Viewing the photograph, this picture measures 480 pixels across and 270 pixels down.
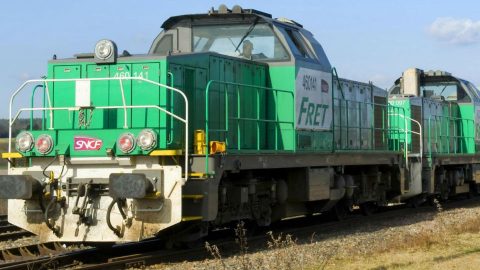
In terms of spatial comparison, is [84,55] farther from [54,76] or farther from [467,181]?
[467,181]

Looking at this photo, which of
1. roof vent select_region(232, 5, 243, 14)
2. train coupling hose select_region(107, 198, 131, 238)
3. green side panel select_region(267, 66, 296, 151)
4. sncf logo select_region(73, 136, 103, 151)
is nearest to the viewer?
train coupling hose select_region(107, 198, 131, 238)

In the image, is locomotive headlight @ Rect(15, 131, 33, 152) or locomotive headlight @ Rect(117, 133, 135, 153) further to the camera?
locomotive headlight @ Rect(15, 131, 33, 152)

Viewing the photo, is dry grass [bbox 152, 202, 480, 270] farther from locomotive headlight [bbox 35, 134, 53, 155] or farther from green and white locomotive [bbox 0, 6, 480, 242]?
locomotive headlight [bbox 35, 134, 53, 155]

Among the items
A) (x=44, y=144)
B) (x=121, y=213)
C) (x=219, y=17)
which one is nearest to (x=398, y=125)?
(x=219, y=17)

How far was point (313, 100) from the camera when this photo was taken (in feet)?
38.2

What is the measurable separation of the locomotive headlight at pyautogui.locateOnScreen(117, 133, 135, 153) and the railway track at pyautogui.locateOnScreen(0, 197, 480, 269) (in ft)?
4.50

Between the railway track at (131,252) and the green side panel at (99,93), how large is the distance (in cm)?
178

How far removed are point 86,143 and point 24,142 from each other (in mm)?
891

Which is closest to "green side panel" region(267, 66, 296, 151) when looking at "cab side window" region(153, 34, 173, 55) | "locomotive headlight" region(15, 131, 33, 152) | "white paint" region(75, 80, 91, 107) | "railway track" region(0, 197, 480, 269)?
"railway track" region(0, 197, 480, 269)

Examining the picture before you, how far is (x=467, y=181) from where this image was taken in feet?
66.8

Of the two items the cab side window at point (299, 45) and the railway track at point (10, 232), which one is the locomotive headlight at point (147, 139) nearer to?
the cab side window at point (299, 45)

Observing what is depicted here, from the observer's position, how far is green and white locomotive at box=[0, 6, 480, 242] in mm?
8648

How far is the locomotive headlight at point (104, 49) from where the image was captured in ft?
30.6

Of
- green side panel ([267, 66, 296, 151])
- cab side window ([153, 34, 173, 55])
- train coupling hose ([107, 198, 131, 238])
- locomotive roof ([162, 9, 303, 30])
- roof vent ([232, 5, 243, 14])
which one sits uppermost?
roof vent ([232, 5, 243, 14])
